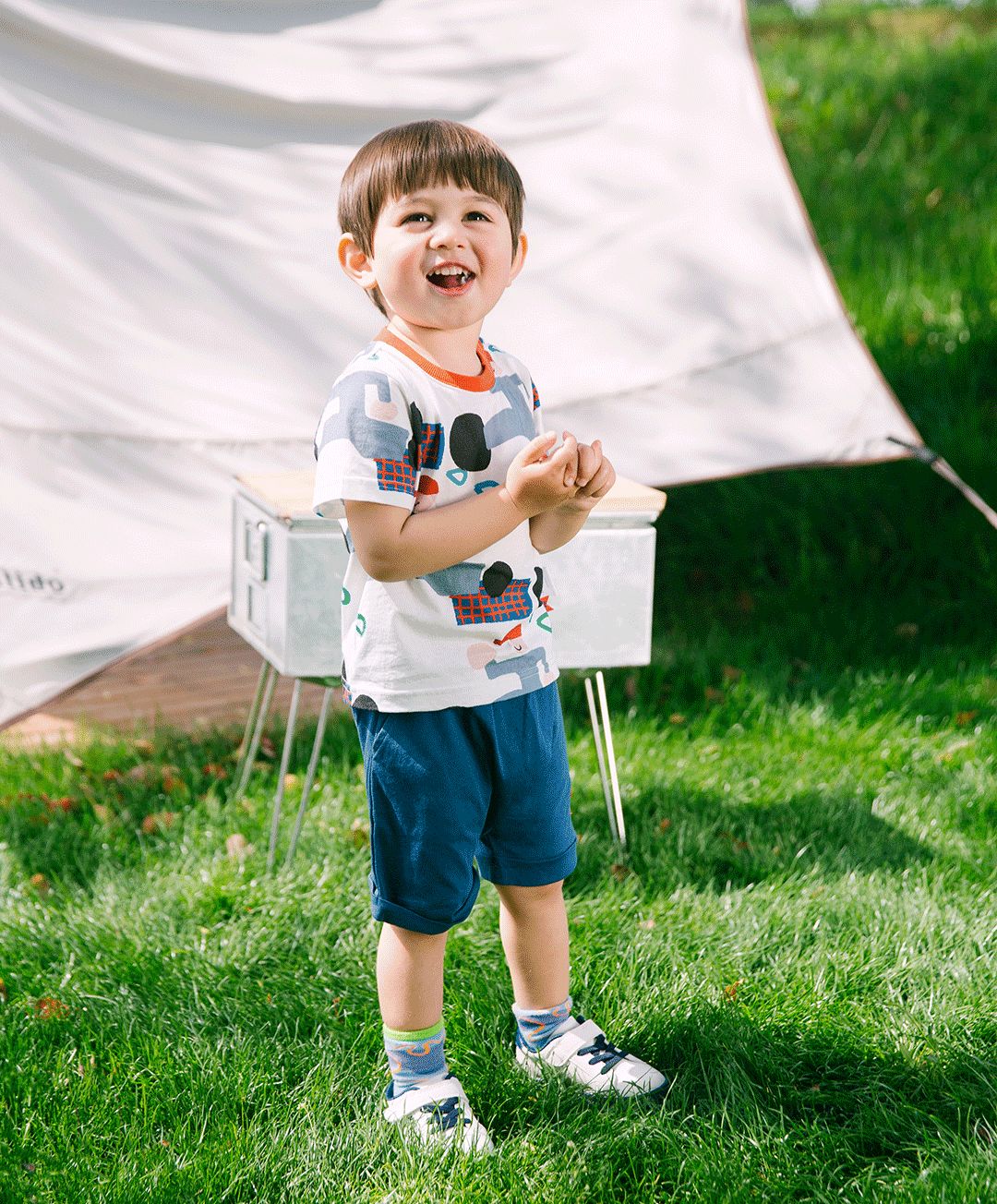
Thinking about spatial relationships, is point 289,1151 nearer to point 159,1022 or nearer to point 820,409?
point 159,1022

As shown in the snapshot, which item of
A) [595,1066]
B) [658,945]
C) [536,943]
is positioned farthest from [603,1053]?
[658,945]

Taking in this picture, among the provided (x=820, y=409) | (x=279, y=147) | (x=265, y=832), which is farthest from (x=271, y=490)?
(x=820, y=409)

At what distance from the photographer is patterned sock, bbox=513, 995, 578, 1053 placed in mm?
2354

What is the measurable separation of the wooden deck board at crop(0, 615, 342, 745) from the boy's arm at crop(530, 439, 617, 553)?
199 centimetres

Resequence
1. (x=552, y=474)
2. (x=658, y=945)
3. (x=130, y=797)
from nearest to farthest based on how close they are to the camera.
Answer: (x=552, y=474)
(x=658, y=945)
(x=130, y=797)

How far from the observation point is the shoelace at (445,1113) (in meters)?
2.18

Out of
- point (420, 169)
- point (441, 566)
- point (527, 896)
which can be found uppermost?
point (420, 169)

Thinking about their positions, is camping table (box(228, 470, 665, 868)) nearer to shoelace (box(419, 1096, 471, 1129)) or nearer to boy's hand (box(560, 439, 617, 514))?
boy's hand (box(560, 439, 617, 514))

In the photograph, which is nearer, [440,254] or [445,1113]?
[440,254]

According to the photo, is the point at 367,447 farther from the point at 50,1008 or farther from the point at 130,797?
the point at 130,797

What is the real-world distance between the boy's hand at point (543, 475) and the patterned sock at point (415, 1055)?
2.82ft

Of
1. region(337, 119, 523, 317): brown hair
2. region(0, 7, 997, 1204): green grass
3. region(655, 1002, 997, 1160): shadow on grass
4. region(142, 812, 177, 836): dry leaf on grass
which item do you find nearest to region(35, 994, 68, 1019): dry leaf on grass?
region(0, 7, 997, 1204): green grass

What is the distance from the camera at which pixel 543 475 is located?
1898 mm

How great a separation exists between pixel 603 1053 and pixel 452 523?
97cm
